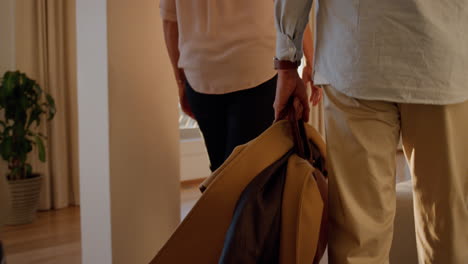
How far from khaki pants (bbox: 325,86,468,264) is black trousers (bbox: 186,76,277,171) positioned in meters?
0.37

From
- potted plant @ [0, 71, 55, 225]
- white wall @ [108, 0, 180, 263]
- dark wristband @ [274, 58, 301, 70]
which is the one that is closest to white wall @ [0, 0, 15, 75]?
potted plant @ [0, 71, 55, 225]

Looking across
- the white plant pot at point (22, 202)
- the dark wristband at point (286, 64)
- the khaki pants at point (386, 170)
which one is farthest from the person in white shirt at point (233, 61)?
the white plant pot at point (22, 202)

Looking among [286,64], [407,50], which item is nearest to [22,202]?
[286,64]

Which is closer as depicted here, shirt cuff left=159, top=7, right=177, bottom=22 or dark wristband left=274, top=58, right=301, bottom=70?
dark wristband left=274, top=58, right=301, bottom=70

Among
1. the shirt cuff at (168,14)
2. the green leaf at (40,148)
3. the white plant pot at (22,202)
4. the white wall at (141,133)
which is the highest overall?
the shirt cuff at (168,14)

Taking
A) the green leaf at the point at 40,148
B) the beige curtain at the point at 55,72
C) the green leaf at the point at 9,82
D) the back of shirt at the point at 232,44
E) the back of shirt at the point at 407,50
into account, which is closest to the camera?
the back of shirt at the point at 407,50

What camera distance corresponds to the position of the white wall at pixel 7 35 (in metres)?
3.13

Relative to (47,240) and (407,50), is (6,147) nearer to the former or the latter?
(47,240)

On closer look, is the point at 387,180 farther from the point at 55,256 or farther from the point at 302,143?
the point at 55,256

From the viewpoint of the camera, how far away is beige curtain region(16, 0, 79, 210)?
3.18 metres

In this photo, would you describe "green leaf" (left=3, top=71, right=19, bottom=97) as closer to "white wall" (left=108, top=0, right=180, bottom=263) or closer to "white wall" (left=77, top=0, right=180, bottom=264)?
"white wall" (left=77, top=0, right=180, bottom=264)

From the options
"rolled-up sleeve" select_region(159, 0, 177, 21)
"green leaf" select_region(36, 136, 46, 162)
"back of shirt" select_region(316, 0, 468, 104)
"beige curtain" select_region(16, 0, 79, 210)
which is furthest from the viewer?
"beige curtain" select_region(16, 0, 79, 210)

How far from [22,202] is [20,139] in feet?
1.29

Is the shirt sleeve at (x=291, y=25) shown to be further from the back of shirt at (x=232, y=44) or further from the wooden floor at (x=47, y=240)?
the wooden floor at (x=47, y=240)
